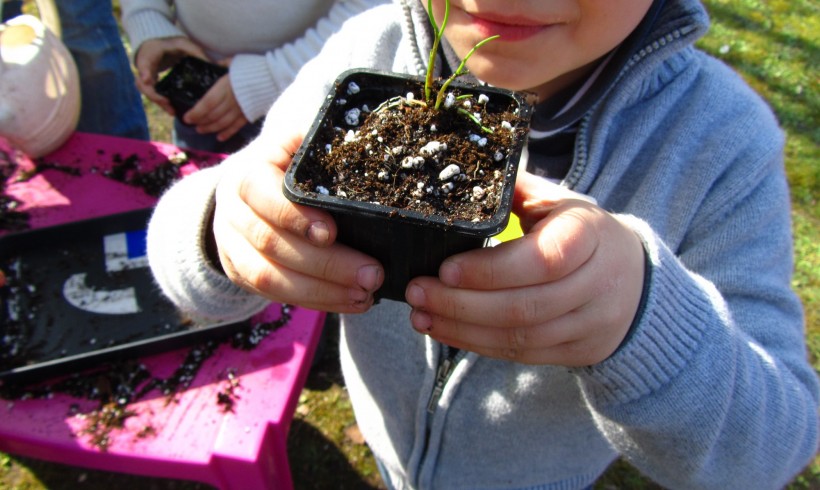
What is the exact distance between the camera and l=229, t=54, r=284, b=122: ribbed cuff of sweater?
79.0 inches

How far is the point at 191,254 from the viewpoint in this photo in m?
1.19

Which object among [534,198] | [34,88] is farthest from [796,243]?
[34,88]

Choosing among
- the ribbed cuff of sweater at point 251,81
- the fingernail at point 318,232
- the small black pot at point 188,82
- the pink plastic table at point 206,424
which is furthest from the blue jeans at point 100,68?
the fingernail at point 318,232

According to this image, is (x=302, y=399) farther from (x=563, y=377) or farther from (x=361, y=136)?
(x=361, y=136)

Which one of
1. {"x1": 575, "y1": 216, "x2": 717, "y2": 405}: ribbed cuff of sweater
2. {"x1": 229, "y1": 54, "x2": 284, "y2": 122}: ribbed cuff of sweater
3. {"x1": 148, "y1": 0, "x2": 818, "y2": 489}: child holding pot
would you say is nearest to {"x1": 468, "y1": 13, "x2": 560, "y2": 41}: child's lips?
{"x1": 148, "y1": 0, "x2": 818, "y2": 489}: child holding pot

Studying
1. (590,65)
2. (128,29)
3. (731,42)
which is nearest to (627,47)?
(590,65)

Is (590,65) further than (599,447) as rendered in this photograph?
No

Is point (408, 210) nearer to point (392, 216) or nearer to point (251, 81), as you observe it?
point (392, 216)

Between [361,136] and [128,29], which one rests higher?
[361,136]

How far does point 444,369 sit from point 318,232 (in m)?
0.62

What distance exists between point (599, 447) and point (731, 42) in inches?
144

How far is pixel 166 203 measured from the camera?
1297 millimetres

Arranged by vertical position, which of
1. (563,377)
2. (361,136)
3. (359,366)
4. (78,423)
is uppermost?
(361,136)

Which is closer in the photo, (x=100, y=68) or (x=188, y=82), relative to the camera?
(x=188, y=82)
